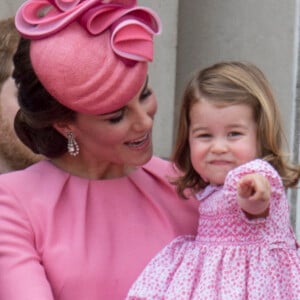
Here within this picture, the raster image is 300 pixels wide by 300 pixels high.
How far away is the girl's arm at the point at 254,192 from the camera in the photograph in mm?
2455

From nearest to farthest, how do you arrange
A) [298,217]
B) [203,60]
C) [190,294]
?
[190,294] < [298,217] < [203,60]

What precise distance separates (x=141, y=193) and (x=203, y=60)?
1.64m

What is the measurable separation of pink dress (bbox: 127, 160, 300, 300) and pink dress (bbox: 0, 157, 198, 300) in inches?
3.3

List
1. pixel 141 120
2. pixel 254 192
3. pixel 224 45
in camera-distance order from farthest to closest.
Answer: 1. pixel 224 45
2. pixel 141 120
3. pixel 254 192

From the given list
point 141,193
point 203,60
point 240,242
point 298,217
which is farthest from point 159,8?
point 240,242

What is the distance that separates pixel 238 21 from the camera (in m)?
4.27

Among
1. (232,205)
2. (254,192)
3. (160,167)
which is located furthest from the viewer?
(160,167)

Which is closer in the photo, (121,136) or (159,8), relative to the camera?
(121,136)

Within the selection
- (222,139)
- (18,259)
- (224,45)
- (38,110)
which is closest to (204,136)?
(222,139)

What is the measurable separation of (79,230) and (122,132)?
0.26m

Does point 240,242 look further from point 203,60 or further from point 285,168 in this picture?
point 203,60

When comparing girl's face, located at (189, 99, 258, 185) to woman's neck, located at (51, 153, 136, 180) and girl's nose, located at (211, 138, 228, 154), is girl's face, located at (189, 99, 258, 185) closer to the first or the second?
girl's nose, located at (211, 138, 228, 154)

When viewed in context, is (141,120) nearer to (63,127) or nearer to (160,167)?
(63,127)

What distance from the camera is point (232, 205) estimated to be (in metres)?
→ 2.59
